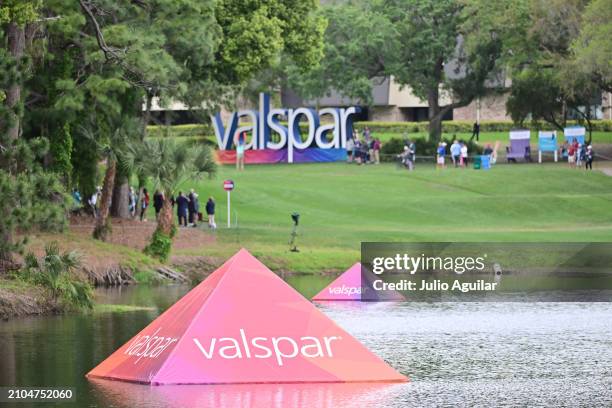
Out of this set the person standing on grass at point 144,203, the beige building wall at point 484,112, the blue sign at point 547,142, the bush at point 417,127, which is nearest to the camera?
the person standing on grass at point 144,203

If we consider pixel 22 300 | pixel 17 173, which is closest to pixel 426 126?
pixel 17 173

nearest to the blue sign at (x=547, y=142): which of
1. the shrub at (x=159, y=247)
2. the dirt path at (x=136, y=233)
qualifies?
the dirt path at (x=136, y=233)

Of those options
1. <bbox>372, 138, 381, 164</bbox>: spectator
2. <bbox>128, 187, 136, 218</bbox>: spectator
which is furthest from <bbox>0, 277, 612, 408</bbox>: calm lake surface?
<bbox>372, 138, 381, 164</bbox>: spectator

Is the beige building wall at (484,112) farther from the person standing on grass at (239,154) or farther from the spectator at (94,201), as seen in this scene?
the spectator at (94,201)

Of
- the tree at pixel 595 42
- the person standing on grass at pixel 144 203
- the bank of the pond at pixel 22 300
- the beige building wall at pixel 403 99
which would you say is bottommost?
the bank of the pond at pixel 22 300

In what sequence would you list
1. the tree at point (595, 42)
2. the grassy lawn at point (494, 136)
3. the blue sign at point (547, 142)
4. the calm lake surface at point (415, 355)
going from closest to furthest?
the calm lake surface at point (415, 355), the tree at point (595, 42), the blue sign at point (547, 142), the grassy lawn at point (494, 136)

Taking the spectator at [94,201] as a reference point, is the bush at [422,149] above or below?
above

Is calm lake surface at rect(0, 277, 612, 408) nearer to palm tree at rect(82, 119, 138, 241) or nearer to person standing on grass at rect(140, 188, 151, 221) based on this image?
palm tree at rect(82, 119, 138, 241)

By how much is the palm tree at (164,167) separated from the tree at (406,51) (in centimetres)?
3760

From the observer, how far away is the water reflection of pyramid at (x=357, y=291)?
41.2 meters

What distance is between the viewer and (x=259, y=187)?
70312mm

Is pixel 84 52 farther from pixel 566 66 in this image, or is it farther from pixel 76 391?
pixel 566 66

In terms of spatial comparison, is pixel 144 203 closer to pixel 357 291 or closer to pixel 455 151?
pixel 357 291

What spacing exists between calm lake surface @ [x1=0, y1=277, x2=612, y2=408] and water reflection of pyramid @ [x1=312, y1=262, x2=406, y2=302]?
97 cm
